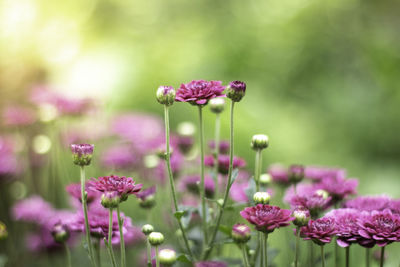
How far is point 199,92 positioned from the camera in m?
0.70

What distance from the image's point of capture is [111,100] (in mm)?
2469

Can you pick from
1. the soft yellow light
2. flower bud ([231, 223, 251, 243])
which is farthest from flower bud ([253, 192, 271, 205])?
the soft yellow light

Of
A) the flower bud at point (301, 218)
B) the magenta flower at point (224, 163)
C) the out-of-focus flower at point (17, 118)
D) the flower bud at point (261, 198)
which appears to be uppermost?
the out-of-focus flower at point (17, 118)

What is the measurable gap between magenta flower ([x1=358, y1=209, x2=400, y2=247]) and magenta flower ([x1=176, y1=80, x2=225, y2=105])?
298 millimetres

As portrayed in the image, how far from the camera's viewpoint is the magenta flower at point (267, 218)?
62 cm

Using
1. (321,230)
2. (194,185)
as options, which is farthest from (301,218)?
(194,185)

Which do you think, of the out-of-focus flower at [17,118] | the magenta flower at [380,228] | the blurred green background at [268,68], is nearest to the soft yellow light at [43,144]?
the out-of-focus flower at [17,118]

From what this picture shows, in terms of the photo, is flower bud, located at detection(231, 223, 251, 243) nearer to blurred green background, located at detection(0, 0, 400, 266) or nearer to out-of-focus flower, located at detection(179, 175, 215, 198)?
out-of-focus flower, located at detection(179, 175, 215, 198)

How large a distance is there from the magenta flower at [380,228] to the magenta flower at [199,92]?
30 centimetres

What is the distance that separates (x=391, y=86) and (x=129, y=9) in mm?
2316

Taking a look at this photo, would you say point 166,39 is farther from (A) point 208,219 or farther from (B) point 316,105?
(A) point 208,219

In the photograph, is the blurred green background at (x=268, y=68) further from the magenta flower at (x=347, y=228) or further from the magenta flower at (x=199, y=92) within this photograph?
the magenta flower at (x=347, y=228)

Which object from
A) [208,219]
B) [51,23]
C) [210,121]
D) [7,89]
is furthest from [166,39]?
[208,219]

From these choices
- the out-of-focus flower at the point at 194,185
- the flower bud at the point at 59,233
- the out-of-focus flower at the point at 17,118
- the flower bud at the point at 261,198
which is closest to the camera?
the flower bud at the point at 261,198
